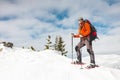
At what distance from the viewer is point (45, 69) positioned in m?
20.1

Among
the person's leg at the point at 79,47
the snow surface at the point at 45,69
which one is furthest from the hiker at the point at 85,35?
the snow surface at the point at 45,69

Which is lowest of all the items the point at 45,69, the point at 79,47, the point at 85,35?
the point at 45,69

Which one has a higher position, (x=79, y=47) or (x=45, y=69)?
(x=79, y=47)

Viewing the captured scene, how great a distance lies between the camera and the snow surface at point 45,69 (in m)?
18.0

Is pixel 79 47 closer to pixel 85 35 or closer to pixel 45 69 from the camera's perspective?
pixel 85 35

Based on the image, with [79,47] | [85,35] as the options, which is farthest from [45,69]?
[85,35]

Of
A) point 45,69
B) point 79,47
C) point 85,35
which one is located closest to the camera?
point 85,35

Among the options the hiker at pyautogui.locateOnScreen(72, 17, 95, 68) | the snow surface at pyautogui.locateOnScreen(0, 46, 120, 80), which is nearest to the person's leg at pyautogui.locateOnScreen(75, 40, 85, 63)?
the hiker at pyautogui.locateOnScreen(72, 17, 95, 68)

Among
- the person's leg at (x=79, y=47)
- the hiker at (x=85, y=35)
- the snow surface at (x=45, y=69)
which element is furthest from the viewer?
the person's leg at (x=79, y=47)

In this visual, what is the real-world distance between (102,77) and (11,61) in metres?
8.93

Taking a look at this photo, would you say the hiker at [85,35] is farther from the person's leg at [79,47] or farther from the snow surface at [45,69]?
the snow surface at [45,69]

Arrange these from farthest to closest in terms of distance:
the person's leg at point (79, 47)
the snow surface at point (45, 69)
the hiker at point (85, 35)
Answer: the person's leg at point (79, 47) → the hiker at point (85, 35) → the snow surface at point (45, 69)

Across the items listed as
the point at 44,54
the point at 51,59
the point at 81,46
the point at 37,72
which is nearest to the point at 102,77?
the point at 81,46

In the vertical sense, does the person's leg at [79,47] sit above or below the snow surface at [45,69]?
above
